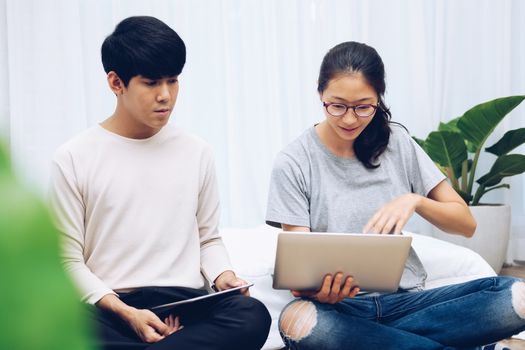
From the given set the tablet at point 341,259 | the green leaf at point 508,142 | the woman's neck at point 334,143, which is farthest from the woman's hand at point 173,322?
the green leaf at point 508,142

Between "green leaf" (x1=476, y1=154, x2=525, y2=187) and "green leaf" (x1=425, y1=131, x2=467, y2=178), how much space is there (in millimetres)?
161

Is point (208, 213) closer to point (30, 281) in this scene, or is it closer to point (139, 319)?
point (139, 319)

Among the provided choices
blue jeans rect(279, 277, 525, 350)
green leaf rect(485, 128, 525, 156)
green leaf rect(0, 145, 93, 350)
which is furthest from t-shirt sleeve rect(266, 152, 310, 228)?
green leaf rect(485, 128, 525, 156)

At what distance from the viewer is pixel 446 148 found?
2.96 m

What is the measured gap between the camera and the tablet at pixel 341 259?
136cm

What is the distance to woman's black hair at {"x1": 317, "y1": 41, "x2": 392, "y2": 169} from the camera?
1.61m

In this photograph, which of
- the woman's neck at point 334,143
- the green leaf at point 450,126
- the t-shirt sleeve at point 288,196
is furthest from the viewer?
the green leaf at point 450,126

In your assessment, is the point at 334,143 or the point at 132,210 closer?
the point at 132,210

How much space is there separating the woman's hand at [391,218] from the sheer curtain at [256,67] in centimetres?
178

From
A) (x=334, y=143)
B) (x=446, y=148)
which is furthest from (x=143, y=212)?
(x=446, y=148)

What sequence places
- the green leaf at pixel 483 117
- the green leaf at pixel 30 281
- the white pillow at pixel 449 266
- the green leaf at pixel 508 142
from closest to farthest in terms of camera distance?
the green leaf at pixel 30 281
the white pillow at pixel 449 266
the green leaf at pixel 483 117
the green leaf at pixel 508 142

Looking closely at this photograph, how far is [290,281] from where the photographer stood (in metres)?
1.47

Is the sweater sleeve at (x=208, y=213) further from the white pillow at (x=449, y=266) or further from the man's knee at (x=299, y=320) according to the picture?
the white pillow at (x=449, y=266)

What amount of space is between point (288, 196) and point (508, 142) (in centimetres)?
186
